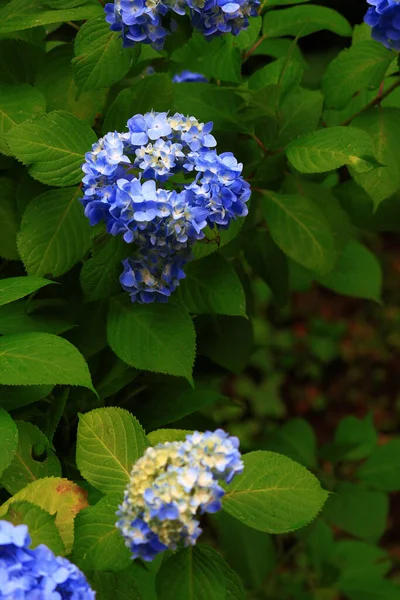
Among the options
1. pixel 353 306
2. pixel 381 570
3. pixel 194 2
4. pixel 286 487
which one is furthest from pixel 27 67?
pixel 353 306

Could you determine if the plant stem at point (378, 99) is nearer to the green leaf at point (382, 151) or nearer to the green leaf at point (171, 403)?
the green leaf at point (382, 151)

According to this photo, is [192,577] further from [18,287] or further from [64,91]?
[64,91]

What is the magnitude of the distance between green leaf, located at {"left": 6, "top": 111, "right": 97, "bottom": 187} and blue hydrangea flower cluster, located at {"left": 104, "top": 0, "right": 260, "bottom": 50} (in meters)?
0.18

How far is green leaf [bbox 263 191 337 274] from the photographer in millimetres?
1672

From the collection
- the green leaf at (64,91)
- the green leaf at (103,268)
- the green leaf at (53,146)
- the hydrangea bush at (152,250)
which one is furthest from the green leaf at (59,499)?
the green leaf at (64,91)

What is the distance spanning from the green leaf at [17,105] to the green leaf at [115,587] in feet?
2.56

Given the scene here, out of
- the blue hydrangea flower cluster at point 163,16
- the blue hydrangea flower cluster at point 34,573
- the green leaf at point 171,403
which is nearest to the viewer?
the blue hydrangea flower cluster at point 34,573

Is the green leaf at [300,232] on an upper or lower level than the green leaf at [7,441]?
lower

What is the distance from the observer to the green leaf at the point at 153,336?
1432 millimetres

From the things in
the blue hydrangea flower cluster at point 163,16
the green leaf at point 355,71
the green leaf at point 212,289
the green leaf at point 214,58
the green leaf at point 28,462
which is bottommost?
the green leaf at point 28,462

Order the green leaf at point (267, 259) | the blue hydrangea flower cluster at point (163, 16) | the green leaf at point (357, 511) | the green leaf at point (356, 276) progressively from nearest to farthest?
1. the blue hydrangea flower cluster at point (163, 16)
2. the green leaf at point (267, 259)
3. the green leaf at point (356, 276)
4. the green leaf at point (357, 511)

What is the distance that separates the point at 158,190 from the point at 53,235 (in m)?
0.32

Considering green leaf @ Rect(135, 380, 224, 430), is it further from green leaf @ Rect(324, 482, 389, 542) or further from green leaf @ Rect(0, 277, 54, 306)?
green leaf @ Rect(324, 482, 389, 542)

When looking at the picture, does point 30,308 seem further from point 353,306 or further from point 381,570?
→ point 353,306
